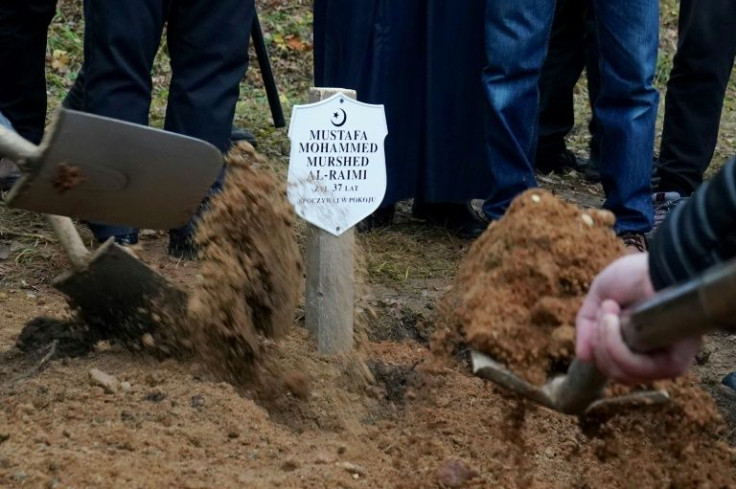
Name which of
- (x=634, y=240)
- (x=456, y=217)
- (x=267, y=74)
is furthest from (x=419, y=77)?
(x=267, y=74)

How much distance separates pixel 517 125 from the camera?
428 centimetres

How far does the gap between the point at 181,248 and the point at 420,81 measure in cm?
127

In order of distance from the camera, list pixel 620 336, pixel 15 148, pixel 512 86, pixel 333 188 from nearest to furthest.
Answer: pixel 620 336, pixel 15 148, pixel 333 188, pixel 512 86

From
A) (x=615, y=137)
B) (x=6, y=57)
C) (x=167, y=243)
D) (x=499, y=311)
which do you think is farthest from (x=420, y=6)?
(x=499, y=311)

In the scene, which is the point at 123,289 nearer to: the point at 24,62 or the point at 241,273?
the point at 241,273

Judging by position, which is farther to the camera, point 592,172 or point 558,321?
point 592,172

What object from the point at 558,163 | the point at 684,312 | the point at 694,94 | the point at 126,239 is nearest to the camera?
the point at 684,312

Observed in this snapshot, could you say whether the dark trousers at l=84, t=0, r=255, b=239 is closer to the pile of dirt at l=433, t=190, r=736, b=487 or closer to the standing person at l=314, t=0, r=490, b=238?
the standing person at l=314, t=0, r=490, b=238

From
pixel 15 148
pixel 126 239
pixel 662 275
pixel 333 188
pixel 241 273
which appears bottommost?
pixel 126 239

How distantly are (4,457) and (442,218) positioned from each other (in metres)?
2.82

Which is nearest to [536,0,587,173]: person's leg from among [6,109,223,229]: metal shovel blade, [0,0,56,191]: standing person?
[0,0,56,191]: standing person

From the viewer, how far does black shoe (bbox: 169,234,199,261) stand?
4023mm

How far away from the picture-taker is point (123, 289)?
2957mm

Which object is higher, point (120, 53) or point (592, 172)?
point (120, 53)
